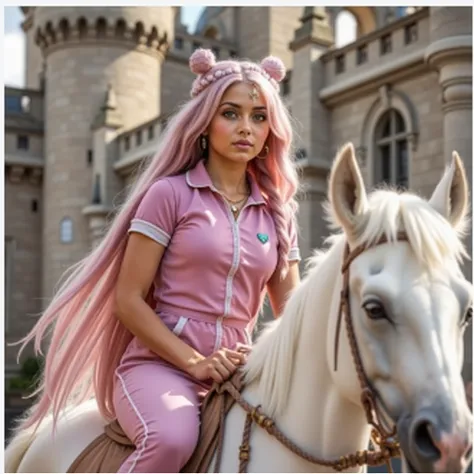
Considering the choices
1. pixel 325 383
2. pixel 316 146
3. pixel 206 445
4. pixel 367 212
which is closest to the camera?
pixel 367 212

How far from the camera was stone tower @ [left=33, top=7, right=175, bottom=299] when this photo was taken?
2586cm

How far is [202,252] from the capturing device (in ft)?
7.50

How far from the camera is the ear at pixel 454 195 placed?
5.98 ft

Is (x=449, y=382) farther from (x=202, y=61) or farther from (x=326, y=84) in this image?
(x=326, y=84)

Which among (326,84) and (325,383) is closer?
(325,383)

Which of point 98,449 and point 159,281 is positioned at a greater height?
point 159,281

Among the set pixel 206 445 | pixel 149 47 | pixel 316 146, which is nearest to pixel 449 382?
pixel 206 445

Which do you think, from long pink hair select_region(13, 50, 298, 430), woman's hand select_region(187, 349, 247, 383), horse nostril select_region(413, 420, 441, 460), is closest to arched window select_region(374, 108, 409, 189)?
long pink hair select_region(13, 50, 298, 430)

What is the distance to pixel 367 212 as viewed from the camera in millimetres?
1791

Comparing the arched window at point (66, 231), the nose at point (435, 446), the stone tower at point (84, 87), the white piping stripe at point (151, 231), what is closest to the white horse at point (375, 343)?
the nose at point (435, 446)

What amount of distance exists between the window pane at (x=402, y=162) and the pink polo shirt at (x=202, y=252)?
13.1 meters

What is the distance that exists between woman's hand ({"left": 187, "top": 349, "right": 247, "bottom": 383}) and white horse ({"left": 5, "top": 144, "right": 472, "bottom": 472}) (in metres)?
0.05

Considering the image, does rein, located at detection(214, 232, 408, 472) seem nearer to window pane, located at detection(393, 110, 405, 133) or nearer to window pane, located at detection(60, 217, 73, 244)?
window pane, located at detection(393, 110, 405, 133)

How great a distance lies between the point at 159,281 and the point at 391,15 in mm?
31419
